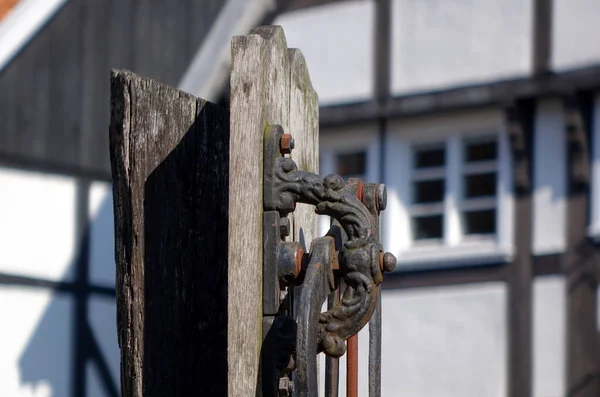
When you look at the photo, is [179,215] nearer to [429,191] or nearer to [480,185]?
[480,185]

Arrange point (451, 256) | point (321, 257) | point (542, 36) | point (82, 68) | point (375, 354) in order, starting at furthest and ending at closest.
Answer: point (82, 68), point (451, 256), point (542, 36), point (375, 354), point (321, 257)

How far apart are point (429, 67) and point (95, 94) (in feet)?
7.43

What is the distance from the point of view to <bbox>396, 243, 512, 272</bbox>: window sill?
27.4ft

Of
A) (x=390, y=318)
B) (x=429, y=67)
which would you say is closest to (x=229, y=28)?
(x=429, y=67)

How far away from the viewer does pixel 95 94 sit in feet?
30.9

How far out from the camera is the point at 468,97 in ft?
→ 28.3

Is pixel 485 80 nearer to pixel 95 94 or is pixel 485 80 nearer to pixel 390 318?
pixel 390 318

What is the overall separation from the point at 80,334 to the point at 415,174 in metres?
2.34

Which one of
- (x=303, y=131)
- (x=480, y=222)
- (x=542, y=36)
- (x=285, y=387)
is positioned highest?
(x=542, y=36)

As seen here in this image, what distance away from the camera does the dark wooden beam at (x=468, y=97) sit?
815cm

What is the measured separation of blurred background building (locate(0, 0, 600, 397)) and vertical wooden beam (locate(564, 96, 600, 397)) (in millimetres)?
11

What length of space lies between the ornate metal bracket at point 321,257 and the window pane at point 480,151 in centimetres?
698

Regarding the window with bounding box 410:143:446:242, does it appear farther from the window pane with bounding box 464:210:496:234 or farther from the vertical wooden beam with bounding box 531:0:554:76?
the vertical wooden beam with bounding box 531:0:554:76

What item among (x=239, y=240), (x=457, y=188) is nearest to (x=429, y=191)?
(x=457, y=188)
